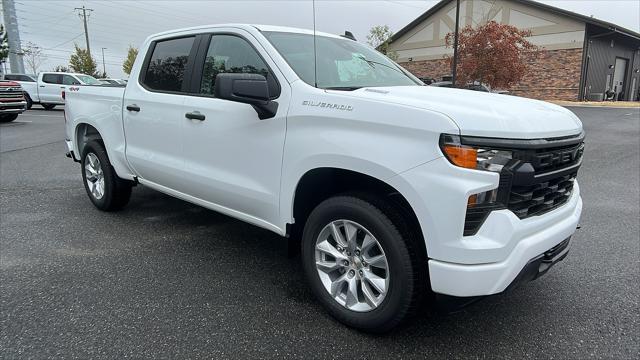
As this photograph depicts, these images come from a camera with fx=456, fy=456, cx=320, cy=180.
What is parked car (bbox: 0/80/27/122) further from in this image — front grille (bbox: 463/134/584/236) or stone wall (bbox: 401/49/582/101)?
stone wall (bbox: 401/49/582/101)

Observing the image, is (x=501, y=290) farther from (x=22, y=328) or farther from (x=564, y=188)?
(x=22, y=328)

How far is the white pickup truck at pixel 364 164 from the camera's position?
7.44ft

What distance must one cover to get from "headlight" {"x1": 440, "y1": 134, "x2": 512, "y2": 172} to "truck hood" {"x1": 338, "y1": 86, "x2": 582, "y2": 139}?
7 centimetres

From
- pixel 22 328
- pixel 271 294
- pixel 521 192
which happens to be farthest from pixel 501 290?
pixel 22 328

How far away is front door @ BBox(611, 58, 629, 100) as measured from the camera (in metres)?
37.0

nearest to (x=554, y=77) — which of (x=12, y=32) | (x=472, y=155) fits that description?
(x=472, y=155)

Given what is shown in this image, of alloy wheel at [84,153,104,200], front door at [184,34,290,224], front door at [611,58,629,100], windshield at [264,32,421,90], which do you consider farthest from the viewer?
front door at [611,58,629,100]

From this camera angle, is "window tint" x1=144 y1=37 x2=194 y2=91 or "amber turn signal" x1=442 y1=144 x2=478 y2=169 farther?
"window tint" x1=144 y1=37 x2=194 y2=91

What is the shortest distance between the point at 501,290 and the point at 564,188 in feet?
2.94

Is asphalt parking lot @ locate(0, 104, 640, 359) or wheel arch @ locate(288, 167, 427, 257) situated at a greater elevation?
wheel arch @ locate(288, 167, 427, 257)

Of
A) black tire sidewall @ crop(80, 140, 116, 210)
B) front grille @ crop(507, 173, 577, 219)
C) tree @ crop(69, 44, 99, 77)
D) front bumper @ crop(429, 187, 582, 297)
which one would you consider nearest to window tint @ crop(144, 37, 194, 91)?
black tire sidewall @ crop(80, 140, 116, 210)

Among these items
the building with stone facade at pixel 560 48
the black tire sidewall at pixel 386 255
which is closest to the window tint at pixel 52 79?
the black tire sidewall at pixel 386 255

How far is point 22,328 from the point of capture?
279 cm

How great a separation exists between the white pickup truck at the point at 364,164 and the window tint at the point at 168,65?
0.02 meters
